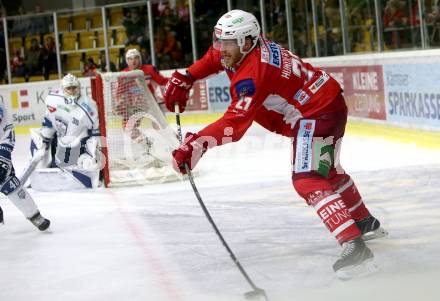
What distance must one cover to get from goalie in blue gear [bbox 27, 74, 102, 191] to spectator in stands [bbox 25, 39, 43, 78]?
7334 millimetres

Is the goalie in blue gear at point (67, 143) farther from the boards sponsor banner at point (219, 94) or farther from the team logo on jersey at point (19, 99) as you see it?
the team logo on jersey at point (19, 99)

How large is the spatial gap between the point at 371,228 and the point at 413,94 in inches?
197

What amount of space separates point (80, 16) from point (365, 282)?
40.7ft

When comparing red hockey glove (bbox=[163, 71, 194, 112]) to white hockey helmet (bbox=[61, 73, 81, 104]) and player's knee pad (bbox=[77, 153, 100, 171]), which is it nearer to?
player's knee pad (bbox=[77, 153, 100, 171])

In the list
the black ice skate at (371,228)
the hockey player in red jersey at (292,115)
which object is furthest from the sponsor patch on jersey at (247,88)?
the black ice skate at (371,228)

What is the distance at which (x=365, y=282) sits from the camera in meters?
4.06

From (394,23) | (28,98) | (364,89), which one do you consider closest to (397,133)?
(364,89)

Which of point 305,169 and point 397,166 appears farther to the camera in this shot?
point 397,166

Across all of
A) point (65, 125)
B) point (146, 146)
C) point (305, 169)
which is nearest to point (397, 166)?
point (146, 146)

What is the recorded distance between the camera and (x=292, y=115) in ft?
14.6

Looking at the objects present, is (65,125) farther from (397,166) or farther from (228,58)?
(228,58)

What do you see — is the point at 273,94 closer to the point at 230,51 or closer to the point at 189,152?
the point at 230,51

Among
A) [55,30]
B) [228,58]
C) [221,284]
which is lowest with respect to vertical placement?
[221,284]

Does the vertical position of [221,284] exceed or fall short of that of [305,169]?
it falls short
